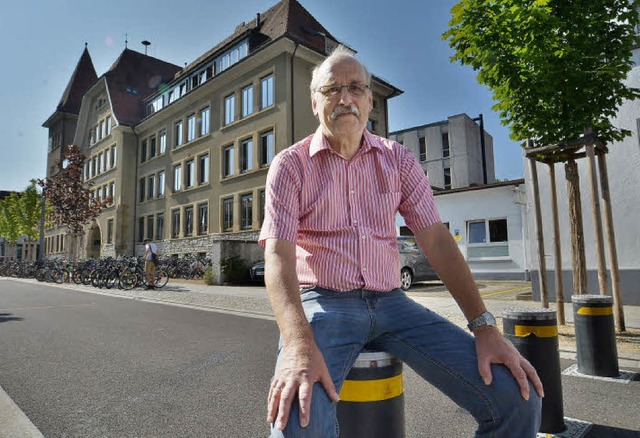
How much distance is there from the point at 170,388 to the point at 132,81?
39670mm

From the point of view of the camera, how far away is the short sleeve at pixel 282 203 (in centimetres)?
181

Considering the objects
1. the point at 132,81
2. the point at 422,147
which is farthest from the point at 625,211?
the point at 132,81

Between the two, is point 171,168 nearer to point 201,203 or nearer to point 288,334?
point 201,203

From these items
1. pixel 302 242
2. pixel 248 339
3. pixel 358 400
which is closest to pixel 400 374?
pixel 358 400

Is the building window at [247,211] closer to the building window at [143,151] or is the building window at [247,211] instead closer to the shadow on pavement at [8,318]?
the building window at [143,151]

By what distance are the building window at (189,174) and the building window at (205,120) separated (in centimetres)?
221

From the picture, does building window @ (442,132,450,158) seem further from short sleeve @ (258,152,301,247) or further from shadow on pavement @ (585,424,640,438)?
short sleeve @ (258,152,301,247)

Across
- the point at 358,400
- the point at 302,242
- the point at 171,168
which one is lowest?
the point at 358,400

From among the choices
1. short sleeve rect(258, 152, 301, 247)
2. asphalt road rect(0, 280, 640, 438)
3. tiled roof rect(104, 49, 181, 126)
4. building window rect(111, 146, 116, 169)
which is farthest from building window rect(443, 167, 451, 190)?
short sleeve rect(258, 152, 301, 247)

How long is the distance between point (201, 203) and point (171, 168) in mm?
4867

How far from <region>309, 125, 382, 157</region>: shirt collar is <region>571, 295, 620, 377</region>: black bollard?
3383 millimetres

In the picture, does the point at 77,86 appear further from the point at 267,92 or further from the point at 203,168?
the point at 267,92

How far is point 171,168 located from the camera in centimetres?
3038

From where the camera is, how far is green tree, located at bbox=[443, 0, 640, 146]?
17.9ft
